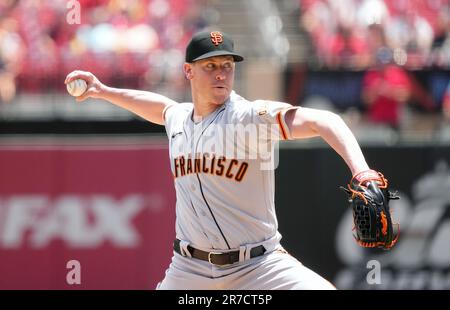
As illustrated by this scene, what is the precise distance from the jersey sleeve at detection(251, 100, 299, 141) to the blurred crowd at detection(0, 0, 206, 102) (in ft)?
18.4

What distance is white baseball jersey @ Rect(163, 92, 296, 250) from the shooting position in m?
5.02

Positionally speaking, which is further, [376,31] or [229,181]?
[376,31]

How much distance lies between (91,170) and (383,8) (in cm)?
517

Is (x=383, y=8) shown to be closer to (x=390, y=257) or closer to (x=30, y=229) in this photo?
(x=390, y=257)

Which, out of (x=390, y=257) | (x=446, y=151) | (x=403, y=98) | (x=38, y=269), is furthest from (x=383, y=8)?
(x=38, y=269)

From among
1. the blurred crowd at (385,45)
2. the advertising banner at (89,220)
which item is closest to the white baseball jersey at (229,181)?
the advertising banner at (89,220)

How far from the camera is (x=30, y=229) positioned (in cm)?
959

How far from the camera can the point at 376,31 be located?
38.1 ft

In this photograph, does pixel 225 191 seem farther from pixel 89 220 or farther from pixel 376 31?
pixel 376 31

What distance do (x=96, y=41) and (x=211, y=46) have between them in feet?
22.9

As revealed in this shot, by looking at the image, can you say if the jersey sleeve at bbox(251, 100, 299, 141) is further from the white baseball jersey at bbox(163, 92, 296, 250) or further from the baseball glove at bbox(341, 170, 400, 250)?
the baseball glove at bbox(341, 170, 400, 250)

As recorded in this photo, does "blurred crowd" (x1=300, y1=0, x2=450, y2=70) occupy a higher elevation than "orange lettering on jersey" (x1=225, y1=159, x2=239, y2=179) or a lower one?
higher

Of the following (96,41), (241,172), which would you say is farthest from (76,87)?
(96,41)

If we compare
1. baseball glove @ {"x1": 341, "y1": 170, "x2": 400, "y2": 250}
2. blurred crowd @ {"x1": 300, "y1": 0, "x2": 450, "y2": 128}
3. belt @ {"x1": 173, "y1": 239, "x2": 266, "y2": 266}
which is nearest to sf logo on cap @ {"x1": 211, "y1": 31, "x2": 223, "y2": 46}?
belt @ {"x1": 173, "y1": 239, "x2": 266, "y2": 266}
